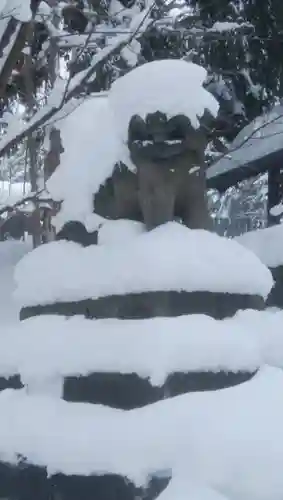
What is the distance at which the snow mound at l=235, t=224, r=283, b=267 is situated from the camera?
402cm

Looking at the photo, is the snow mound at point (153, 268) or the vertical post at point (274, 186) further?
the vertical post at point (274, 186)

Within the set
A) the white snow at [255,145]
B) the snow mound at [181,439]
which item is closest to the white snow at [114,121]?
the snow mound at [181,439]

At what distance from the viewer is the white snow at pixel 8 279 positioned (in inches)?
194

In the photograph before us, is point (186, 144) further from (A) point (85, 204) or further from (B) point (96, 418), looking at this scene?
(B) point (96, 418)

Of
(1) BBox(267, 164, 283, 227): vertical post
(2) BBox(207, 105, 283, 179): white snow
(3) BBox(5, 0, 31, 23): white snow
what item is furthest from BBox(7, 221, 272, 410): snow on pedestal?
(1) BBox(267, 164, 283, 227): vertical post

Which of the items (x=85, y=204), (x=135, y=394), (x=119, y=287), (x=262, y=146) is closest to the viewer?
(x=135, y=394)

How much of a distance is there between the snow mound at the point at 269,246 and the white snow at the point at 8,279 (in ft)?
5.14

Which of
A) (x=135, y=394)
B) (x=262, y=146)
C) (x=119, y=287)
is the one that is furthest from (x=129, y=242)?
(x=262, y=146)

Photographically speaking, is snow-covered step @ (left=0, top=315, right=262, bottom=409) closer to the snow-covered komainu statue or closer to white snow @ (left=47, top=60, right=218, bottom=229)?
the snow-covered komainu statue

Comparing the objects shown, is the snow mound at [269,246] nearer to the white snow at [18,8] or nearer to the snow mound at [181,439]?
the snow mound at [181,439]

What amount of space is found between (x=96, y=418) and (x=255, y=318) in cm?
80

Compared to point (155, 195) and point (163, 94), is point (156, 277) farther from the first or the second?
point (163, 94)

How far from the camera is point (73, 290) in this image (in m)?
2.87

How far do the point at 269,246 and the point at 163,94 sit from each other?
162 centimetres
